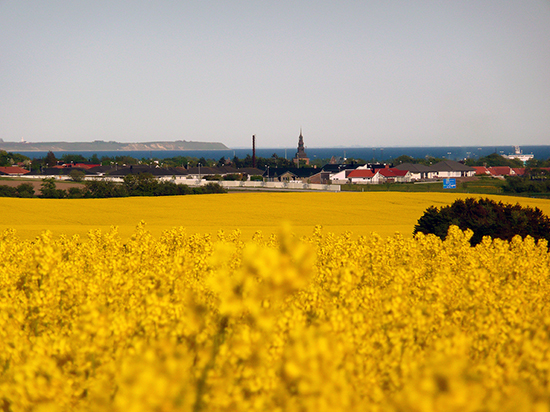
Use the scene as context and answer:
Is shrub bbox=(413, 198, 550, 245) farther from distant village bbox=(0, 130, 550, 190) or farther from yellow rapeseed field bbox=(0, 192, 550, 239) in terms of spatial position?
distant village bbox=(0, 130, 550, 190)

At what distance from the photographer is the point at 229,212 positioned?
34500 millimetres

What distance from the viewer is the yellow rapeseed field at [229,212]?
30125 millimetres

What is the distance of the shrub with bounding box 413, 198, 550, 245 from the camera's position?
18.7 meters

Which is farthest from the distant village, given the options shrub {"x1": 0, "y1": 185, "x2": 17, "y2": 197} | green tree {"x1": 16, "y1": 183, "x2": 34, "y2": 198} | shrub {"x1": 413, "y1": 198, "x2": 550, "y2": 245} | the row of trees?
shrub {"x1": 413, "y1": 198, "x2": 550, "y2": 245}

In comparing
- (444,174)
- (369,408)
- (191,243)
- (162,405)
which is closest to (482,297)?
(369,408)

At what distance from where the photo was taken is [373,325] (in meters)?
6.02

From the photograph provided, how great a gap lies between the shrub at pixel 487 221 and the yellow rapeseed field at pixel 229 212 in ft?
14.4

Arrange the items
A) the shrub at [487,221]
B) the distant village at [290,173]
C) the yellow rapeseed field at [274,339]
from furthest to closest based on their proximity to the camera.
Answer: the distant village at [290,173], the shrub at [487,221], the yellow rapeseed field at [274,339]

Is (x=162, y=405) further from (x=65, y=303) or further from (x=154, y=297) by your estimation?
(x=65, y=303)

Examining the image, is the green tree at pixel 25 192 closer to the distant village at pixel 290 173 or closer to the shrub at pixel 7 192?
the shrub at pixel 7 192

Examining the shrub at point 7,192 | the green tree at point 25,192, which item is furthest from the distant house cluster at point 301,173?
the shrub at point 7,192

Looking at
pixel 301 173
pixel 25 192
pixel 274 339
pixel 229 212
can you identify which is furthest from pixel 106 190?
pixel 301 173

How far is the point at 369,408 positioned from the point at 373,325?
214 centimetres

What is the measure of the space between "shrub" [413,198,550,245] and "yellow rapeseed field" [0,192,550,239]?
14.4ft
